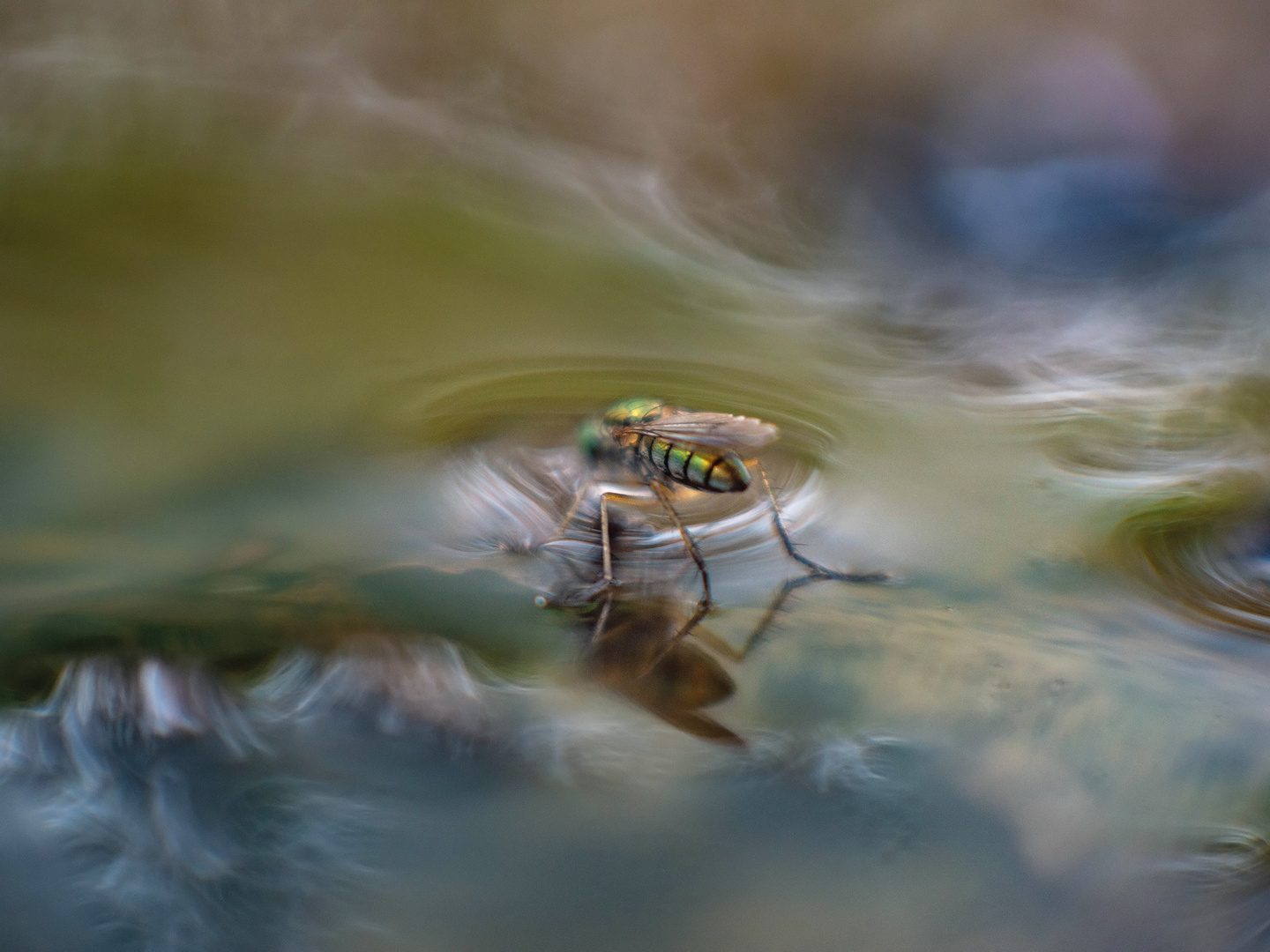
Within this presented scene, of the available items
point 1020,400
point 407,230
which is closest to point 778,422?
point 1020,400

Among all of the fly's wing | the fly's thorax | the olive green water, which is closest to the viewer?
the olive green water

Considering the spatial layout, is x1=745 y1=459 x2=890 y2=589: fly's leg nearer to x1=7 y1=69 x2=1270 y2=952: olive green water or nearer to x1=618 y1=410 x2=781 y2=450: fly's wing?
x1=7 y1=69 x2=1270 y2=952: olive green water

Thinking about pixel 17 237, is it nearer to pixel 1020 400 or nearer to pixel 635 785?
pixel 635 785

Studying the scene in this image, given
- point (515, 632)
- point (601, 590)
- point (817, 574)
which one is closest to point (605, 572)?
point (601, 590)

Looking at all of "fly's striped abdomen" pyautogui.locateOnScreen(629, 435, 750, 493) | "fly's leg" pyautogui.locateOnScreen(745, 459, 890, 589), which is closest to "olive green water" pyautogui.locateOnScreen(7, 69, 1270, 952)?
"fly's leg" pyautogui.locateOnScreen(745, 459, 890, 589)

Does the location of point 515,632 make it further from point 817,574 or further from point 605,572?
point 817,574

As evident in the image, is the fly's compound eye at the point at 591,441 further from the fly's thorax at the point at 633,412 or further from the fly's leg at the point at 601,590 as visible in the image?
the fly's leg at the point at 601,590

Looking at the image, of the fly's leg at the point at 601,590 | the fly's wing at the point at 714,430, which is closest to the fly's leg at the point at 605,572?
the fly's leg at the point at 601,590
